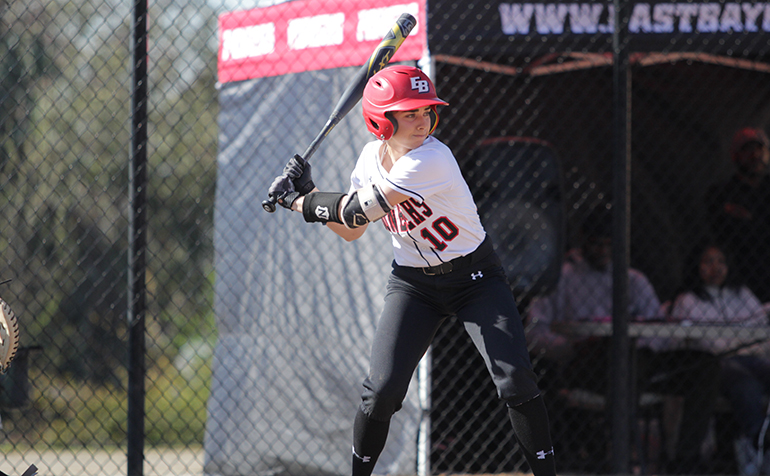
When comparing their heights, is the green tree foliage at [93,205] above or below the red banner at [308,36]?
above

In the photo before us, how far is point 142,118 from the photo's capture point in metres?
3.65

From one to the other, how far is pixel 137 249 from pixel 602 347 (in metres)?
2.94

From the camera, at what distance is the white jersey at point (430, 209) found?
105 inches

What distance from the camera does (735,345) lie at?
176 inches

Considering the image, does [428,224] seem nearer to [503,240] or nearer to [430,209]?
[430,209]

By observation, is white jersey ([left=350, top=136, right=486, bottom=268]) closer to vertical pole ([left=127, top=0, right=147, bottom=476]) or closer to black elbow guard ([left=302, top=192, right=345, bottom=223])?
black elbow guard ([left=302, top=192, right=345, bottom=223])

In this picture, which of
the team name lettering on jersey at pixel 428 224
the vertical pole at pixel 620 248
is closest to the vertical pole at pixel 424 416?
the vertical pole at pixel 620 248

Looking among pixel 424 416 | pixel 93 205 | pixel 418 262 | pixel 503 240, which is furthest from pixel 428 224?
pixel 93 205

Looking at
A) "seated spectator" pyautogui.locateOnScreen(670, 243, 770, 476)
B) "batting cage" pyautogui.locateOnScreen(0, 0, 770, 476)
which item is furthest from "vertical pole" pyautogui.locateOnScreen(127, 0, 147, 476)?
"seated spectator" pyautogui.locateOnScreen(670, 243, 770, 476)

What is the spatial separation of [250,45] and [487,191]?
1.67 metres

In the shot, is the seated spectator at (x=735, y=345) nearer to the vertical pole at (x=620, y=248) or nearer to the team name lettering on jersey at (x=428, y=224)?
the vertical pole at (x=620, y=248)

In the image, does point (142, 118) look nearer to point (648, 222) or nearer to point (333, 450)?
point (333, 450)

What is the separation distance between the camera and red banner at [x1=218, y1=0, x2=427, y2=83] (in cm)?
397

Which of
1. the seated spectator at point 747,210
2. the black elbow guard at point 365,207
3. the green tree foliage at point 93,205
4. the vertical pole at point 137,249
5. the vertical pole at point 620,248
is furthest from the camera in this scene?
the green tree foliage at point 93,205
